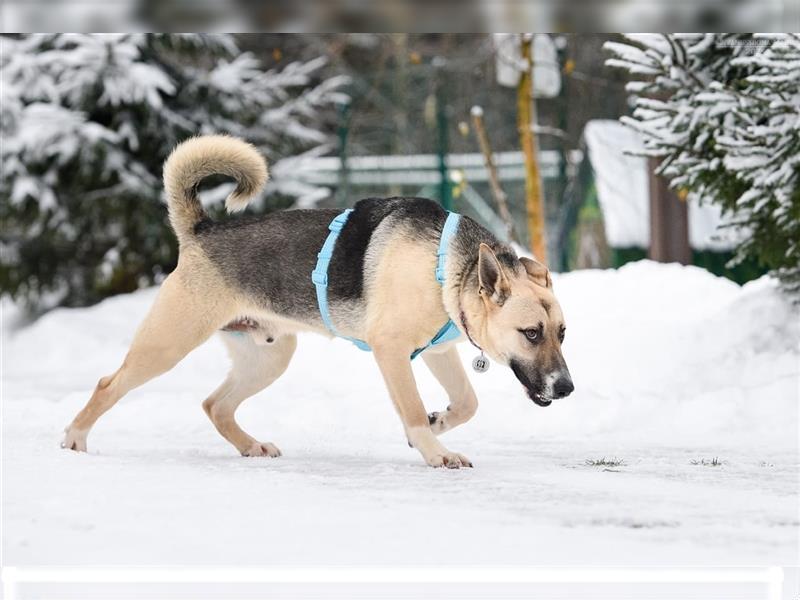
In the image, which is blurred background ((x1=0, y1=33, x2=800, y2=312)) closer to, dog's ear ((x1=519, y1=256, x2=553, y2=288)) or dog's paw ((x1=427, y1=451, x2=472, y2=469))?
dog's ear ((x1=519, y1=256, x2=553, y2=288))

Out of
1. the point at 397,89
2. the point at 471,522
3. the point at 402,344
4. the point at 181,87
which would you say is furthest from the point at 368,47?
the point at 471,522

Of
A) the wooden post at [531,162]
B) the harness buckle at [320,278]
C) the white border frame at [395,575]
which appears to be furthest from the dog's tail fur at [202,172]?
the wooden post at [531,162]

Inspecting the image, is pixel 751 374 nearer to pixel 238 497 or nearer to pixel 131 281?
pixel 238 497

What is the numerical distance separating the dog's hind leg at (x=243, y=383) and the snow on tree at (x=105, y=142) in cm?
391

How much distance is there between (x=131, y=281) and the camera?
30.8ft

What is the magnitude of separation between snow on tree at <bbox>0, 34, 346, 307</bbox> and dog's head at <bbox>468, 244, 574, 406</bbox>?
482 centimetres

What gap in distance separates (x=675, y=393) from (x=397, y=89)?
30.0ft

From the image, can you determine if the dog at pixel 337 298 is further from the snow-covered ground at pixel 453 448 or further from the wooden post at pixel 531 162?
the wooden post at pixel 531 162

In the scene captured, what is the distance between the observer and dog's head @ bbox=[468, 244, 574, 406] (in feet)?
13.0

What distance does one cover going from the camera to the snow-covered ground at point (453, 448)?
10.5 feet

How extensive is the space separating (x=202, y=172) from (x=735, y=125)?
2788 millimetres

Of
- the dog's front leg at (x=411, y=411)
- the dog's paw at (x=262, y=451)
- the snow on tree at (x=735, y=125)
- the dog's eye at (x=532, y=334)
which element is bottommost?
the dog's paw at (x=262, y=451)

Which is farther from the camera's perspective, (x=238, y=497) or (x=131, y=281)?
(x=131, y=281)

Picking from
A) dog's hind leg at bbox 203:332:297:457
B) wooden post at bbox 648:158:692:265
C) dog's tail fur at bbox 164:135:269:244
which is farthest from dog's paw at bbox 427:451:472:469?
wooden post at bbox 648:158:692:265
